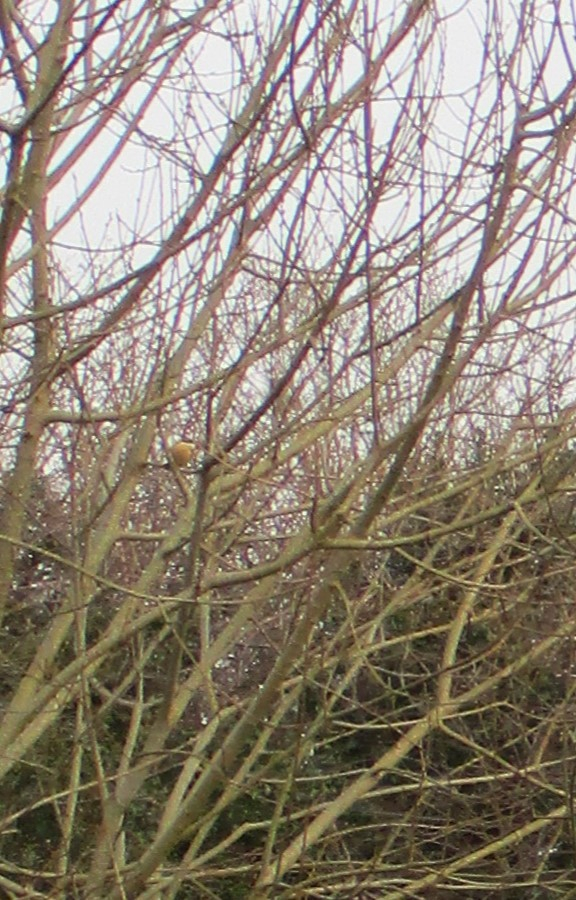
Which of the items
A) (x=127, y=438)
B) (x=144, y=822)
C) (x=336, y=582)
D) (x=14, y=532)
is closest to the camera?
(x=336, y=582)

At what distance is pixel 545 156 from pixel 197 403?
4.87ft

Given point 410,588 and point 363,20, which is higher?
point 363,20

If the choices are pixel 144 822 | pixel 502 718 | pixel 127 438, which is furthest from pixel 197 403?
pixel 144 822

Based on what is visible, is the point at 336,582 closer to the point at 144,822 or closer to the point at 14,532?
the point at 14,532

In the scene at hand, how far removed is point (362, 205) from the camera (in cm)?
305

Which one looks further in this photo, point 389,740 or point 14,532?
point 389,740

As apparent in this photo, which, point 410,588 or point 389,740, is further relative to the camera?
point 389,740

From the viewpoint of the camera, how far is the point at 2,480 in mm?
3826

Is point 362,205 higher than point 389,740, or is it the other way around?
point 362,205

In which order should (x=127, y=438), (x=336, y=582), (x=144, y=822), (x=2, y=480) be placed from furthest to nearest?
1. (x=144, y=822)
2. (x=127, y=438)
3. (x=2, y=480)
4. (x=336, y=582)

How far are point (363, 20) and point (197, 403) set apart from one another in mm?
1334

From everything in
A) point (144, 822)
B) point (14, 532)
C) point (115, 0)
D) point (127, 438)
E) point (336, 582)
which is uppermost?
point (115, 0)

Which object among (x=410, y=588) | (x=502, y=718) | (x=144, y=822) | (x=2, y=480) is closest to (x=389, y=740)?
(x=144, y=822)

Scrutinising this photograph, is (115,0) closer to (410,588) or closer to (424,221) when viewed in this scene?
(424,221)
